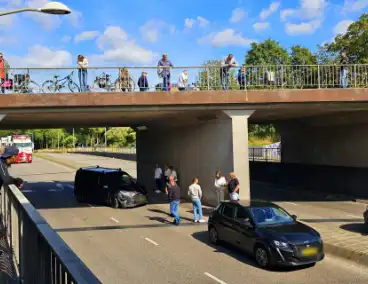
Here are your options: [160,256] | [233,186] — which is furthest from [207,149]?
[160,256]

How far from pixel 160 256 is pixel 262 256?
255 cm

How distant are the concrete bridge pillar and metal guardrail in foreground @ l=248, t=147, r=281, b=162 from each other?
30.8 ft

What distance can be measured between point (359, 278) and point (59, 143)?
108 meters

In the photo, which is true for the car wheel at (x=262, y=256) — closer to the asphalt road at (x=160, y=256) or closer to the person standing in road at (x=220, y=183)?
the asphalt road at (x=160, y=256)

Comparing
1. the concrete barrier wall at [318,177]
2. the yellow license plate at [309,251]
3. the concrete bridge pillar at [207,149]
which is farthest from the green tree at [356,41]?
the yellow license plate at [309,251]

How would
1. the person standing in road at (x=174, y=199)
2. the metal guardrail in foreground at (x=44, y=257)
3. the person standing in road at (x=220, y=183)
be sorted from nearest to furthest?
the metal guardrail in foreground at (x=44, y=257)
the person standing in road at (x=174, y=199)
the person standing in road at (x=220, y=183)

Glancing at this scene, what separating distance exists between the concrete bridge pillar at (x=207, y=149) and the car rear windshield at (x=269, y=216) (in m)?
5.78

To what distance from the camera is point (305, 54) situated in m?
53.6

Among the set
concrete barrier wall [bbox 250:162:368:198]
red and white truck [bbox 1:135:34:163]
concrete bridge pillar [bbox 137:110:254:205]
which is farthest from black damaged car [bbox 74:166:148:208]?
red and white truck [bbox 1:135:34:163]

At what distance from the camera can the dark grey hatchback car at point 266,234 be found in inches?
347

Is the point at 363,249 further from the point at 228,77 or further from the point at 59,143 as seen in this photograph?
the point at 59,143

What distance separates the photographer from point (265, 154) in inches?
1220

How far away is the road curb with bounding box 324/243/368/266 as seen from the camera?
30.5ft

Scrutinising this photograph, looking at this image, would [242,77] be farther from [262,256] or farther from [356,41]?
[356,41]
